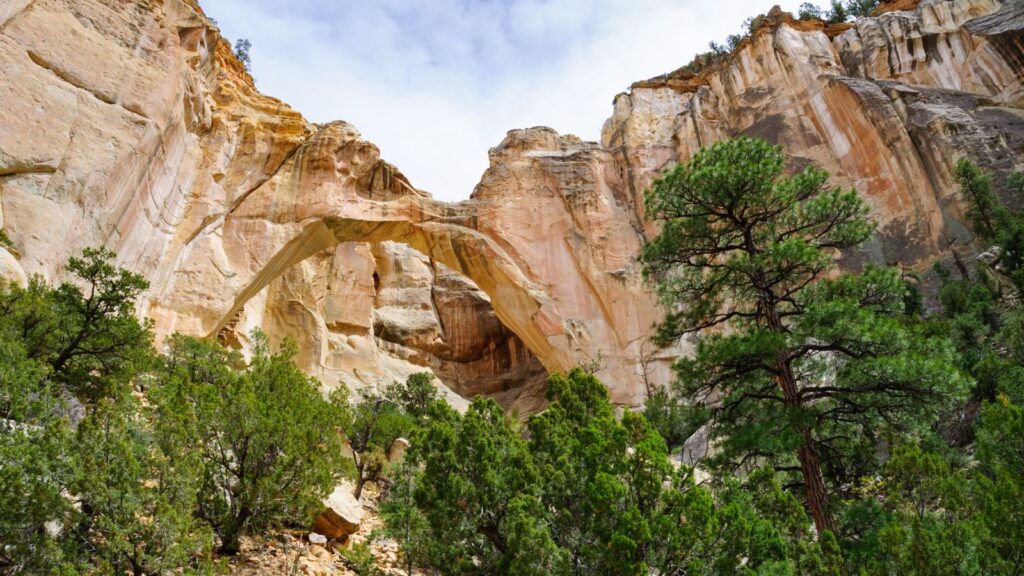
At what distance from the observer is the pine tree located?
847cm

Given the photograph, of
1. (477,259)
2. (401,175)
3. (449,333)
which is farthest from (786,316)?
(449,333)

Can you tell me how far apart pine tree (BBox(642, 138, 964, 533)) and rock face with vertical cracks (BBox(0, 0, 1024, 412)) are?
1268 cm

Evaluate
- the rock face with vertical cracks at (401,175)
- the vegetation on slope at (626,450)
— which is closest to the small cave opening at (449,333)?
the rock face with vertical cracks at (401,175)

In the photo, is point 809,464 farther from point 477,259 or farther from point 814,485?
point 477,259

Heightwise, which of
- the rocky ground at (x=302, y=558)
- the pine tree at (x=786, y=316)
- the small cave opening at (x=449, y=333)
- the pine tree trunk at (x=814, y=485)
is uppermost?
the small cave opening at (x=449, y=333)

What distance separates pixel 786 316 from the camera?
32.0 ft

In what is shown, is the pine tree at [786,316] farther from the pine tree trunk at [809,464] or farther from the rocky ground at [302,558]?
the rocky ground at [302,558]

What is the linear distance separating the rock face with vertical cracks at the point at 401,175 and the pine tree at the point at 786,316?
41.6 ft

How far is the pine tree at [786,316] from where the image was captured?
8.47 metres

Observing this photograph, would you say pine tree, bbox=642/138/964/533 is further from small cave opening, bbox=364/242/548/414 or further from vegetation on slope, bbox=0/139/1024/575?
small cave opening, bbox=364/242/548/414

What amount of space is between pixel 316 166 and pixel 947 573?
73.2 ft

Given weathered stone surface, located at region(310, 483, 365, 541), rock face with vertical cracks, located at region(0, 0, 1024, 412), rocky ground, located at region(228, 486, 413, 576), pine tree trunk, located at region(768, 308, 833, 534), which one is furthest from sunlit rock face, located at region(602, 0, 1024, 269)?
rocky ground, located at region(228, 486, 413, 576)

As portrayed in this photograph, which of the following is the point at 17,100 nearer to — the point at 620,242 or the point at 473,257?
the point at 473,257

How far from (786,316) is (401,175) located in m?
18.7
